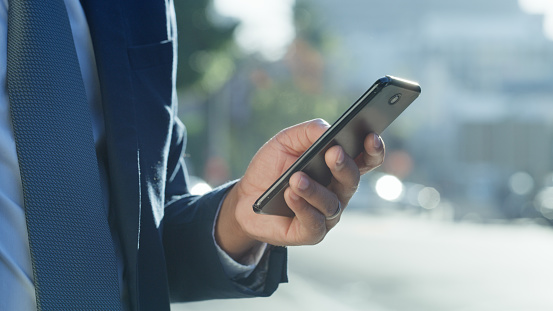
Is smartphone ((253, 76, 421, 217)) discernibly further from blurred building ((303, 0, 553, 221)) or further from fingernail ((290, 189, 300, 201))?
blurred building ((303, 0, 553, 221))

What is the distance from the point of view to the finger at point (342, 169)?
1.11m

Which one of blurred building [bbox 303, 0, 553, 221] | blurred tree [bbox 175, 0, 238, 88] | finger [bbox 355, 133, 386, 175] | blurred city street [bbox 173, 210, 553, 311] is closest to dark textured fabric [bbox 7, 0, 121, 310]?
finger [bbox 355, 133, 386, 175]

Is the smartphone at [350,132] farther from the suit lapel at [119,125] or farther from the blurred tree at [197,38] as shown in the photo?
the blurred tree at [197,38]

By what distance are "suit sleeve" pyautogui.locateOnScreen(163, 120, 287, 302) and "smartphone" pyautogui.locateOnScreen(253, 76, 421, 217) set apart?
0.64ft

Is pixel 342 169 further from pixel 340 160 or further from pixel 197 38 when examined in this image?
pixel 197 38

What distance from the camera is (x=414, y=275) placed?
920cm

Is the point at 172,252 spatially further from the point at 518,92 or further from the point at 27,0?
the point at 518,92


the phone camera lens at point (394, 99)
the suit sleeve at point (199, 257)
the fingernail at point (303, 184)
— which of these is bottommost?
the suit sleeve at point (199, 257)

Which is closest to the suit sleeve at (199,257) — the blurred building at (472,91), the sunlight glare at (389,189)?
the sunlight glare at (389,189)

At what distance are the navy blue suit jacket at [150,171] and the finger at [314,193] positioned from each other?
0.80ft

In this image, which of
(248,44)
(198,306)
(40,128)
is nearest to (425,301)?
(198,306)

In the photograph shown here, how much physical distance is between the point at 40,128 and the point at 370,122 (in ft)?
1.51

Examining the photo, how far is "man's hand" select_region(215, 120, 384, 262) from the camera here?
113cm

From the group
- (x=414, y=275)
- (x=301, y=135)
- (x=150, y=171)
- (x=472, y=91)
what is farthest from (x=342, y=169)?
(x=472, y=91)
